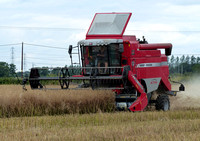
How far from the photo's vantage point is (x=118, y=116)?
1076 cm

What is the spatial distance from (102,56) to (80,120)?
143 inches

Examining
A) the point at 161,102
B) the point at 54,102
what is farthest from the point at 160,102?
the point at 54,102

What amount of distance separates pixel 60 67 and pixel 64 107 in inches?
54.7

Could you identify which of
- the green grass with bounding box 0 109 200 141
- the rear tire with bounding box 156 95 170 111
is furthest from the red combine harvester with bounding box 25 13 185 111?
the green grass with bounding box 0 109 200 141

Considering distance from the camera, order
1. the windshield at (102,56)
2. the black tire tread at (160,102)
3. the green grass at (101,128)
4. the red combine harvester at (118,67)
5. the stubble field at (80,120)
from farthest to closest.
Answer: the black tire tread at (160,102) → the windshield at (102,56) → the red combine harvester at (118,67) → the stubble field at (80,120) → the green grass at (101,128)

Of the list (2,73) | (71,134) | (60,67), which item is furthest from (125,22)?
(2,73)

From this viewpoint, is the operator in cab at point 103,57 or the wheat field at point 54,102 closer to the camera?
the wheat field at point 54,102

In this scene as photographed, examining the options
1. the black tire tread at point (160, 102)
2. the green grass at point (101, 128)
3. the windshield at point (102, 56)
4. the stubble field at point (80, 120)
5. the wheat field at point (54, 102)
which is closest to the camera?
the green grass at point (101, 128)

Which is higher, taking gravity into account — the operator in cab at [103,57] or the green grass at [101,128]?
the operator in cab at [103,57]

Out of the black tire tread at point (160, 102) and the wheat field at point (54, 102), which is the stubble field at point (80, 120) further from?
the black tire tread at point (160, 102)

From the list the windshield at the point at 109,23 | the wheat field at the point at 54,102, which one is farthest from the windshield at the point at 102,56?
the wheat field at the point at 54,102

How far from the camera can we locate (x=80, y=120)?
10.0m

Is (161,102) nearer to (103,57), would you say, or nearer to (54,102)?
(103,57)

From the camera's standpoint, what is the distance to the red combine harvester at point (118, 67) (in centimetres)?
1227
